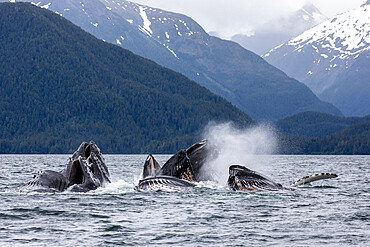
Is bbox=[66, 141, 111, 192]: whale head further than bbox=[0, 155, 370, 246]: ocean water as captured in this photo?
Yes

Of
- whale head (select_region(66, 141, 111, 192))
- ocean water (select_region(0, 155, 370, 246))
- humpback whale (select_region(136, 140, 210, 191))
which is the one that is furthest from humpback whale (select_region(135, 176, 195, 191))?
whale head (select_region(66, 141, 111, 192))

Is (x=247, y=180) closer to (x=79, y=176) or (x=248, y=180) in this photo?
(x=248, y=180)

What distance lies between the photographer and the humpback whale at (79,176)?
34031 mm

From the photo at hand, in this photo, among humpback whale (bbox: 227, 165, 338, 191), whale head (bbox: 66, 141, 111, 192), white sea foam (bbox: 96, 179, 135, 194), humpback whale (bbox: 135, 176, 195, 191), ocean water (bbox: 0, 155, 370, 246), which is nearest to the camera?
ocean water (bbox: 0, 155, 370, 246)

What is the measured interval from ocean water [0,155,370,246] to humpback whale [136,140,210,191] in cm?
73

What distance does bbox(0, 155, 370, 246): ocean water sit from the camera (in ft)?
70.5

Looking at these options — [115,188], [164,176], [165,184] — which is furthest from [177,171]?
[115,188]

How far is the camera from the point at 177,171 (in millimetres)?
36688

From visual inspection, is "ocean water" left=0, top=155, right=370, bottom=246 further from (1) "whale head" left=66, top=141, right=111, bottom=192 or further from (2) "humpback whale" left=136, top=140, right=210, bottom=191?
(2) "humpback whale" left=136, top=140, right=210, bottom=191

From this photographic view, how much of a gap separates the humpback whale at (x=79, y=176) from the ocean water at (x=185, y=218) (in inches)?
26.3

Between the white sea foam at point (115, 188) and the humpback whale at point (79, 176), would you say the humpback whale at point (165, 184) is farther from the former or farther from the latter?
the humpback whale at point (79, 176)

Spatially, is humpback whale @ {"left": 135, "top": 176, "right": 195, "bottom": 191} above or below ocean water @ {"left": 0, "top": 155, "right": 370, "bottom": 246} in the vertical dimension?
above

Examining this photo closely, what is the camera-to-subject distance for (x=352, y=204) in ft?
104

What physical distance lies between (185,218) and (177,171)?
1046 cm
